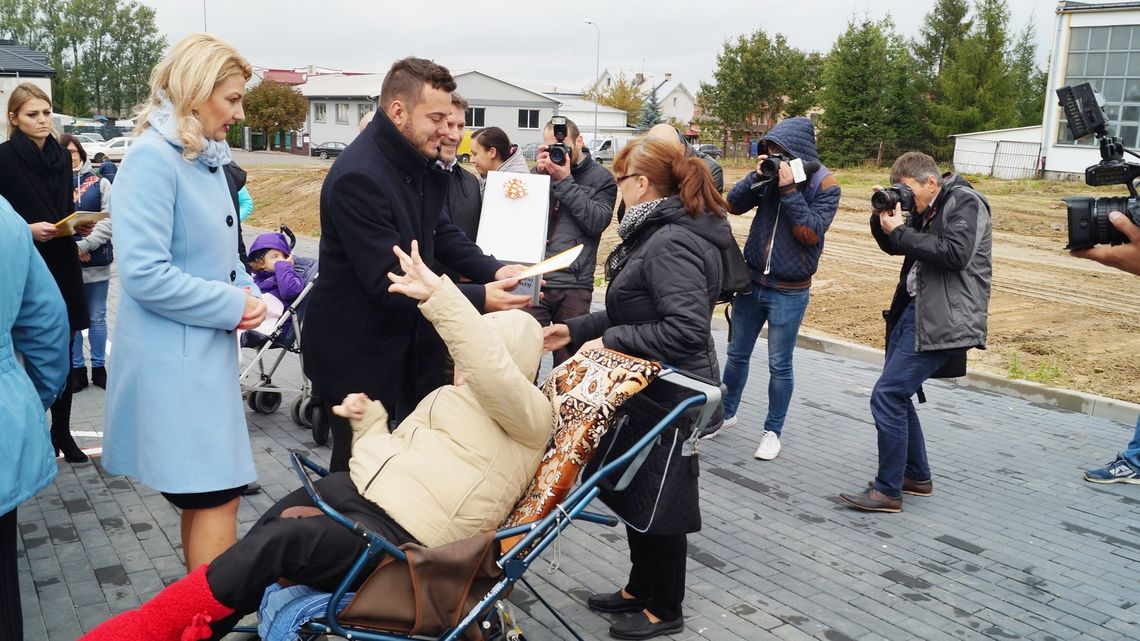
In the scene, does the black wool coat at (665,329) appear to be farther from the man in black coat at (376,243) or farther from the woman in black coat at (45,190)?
the woman in black coat at (45,190)

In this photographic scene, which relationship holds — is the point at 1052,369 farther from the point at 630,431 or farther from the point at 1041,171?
the point at 1041,171

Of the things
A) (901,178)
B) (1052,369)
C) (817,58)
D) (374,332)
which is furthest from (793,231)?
(817,58)

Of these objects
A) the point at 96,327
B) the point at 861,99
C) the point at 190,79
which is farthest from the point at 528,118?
the point at 190,79

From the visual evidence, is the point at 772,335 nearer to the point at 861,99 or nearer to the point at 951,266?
the point at 951,266

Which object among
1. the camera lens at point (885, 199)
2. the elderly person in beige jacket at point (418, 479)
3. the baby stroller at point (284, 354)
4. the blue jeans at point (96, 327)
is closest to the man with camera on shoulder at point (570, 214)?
the baby stroller at point (284, 354)

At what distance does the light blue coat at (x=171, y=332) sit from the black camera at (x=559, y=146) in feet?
11.1

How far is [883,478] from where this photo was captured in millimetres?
5293

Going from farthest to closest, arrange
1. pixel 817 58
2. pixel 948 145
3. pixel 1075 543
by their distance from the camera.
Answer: pixel 817 58, pixel 948 145, pixel 1075 543

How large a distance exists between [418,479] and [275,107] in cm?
6453

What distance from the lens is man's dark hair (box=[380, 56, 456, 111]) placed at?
11.3ft

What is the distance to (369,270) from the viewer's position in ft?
10.9

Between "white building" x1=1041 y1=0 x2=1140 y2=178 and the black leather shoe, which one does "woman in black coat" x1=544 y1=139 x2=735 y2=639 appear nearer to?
the black leather shoe

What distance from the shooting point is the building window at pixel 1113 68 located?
3047cm

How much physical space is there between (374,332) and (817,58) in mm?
53862
